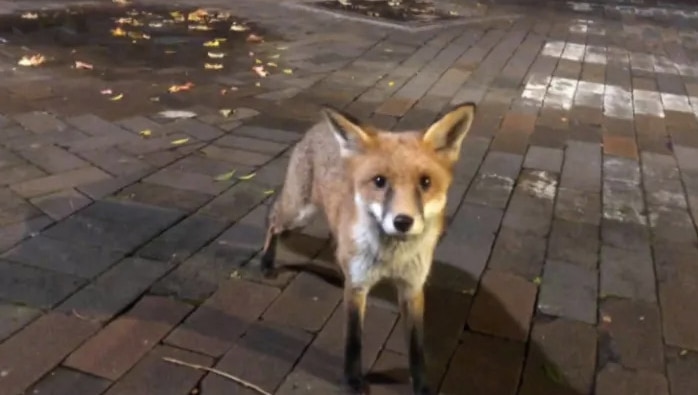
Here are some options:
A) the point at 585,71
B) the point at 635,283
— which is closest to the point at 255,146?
the point at 635,283

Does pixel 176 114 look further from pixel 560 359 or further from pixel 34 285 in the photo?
pixel 560 359

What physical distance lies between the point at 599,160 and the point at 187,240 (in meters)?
2.64

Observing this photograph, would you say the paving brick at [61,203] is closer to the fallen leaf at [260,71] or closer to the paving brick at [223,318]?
the paving brick at [223,318]

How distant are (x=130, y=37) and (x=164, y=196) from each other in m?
3.60

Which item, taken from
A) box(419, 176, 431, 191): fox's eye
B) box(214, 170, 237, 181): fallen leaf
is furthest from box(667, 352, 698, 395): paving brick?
box(214, 170, 237, 181): fallen leaf

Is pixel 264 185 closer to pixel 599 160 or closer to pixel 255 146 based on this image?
pixel 255 146

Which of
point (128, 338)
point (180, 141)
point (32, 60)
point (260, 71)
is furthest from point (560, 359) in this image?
point (32, 60)

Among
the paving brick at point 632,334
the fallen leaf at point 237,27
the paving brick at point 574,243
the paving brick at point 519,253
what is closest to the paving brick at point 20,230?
the paving brick at point 519,253

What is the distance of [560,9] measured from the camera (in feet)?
32.2

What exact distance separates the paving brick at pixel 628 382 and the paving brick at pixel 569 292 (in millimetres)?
307

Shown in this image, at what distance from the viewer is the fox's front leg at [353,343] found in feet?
7.62

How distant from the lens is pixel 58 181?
12.0 ft

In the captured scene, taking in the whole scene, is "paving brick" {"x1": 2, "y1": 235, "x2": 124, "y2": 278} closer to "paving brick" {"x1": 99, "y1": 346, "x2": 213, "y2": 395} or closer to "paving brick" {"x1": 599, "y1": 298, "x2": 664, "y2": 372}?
"paving brick" {"x1": 99, "y1": 346, "x2": 213, "y2": 395}

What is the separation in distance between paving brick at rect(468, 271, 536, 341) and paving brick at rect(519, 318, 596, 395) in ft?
0.24
